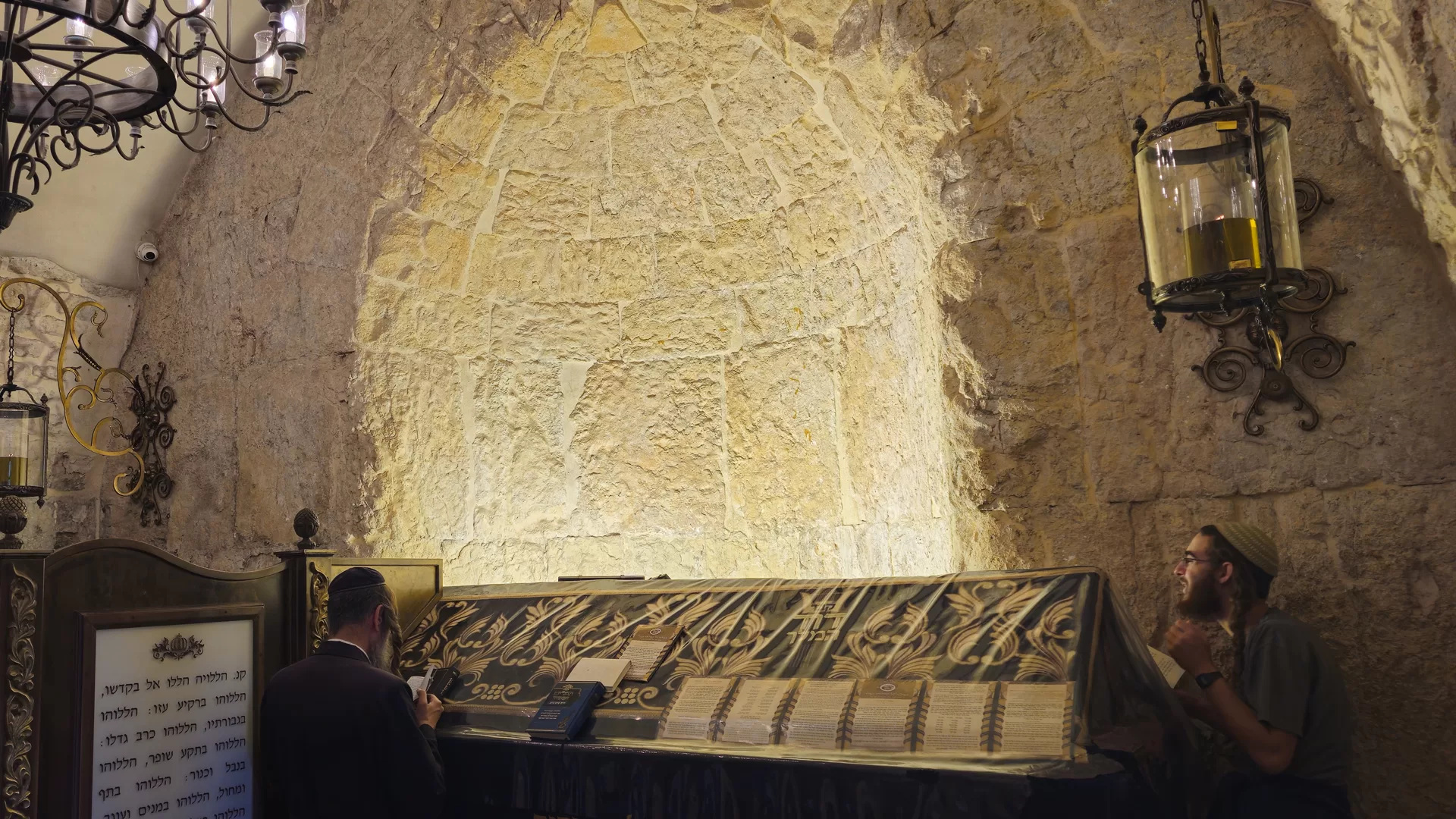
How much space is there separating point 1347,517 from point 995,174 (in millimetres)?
1303

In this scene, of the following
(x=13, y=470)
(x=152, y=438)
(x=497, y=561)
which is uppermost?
(x=152, y=438)

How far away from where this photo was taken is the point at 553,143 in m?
4.51

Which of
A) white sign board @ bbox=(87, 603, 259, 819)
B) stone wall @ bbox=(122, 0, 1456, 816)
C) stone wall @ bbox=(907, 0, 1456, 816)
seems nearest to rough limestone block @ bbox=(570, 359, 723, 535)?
stone wall @ bbox=(122, 0, 1456, 816)

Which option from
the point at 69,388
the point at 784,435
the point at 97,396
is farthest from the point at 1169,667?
the point at 69,388

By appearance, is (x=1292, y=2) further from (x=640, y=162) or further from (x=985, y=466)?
(x=640, y=162)

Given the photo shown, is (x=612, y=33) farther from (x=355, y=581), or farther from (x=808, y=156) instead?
(x=355, y=581)

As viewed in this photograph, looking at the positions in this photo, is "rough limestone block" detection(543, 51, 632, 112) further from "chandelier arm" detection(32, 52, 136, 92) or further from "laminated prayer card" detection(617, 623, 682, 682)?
"laminated prayer card" detection(617, 623, 682, 682)

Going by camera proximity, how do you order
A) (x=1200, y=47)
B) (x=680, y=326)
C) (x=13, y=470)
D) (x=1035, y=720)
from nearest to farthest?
(x=1035, y=720)
(x=1200, y=47)
(x=13, y=470)
(x=680, y=326)

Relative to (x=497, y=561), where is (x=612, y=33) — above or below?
above

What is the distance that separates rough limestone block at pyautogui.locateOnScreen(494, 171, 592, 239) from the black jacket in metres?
2.49

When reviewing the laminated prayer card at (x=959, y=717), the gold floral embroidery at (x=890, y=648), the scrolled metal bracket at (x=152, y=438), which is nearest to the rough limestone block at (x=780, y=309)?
the gold floral embroidery at (x=890, y=648)

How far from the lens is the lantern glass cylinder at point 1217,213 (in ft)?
7.22

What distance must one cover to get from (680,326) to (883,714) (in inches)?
108

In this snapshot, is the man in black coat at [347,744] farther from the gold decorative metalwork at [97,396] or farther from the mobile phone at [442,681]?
the gold decorative metalwork at [97,396]
